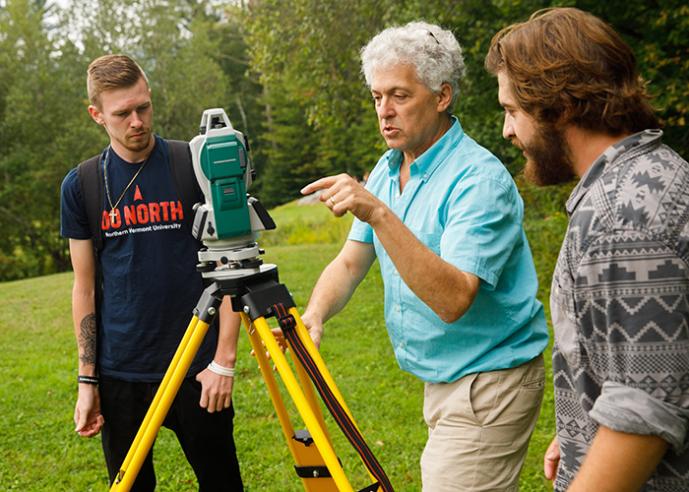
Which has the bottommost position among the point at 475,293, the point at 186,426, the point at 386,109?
the point at 186,426

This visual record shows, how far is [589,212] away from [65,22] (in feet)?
→ 99.4

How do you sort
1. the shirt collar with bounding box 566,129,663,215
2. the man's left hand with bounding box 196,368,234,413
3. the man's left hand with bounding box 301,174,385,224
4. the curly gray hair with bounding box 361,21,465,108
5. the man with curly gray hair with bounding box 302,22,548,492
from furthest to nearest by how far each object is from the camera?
the man's left hand with bounding box 196,368,234,413 < the curly gray hair with bounding box 361,21,465,108 < the man with curly gray hair with bounding box 302,22,548,492 < the man's left hand with bounding box 301,174,385,224 < the shirt collar with bounding box 566,129,663,215

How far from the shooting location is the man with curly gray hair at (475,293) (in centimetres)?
228

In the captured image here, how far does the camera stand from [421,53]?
7.89 feet

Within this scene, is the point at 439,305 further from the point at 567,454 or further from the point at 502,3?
the point at 502,3

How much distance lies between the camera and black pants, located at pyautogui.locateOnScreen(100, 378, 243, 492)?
10.1 feet

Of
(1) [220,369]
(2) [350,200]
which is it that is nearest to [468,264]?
(2) [350,200]

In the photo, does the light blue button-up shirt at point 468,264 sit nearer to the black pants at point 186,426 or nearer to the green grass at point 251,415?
the black pants at point 186,426

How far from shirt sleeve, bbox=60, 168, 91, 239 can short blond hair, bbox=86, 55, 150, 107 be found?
351 mm

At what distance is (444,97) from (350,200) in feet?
2.25

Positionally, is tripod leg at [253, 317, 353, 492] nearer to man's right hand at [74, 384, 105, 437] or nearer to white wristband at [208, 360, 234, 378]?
white wristband at [208, 360, 234, 378]

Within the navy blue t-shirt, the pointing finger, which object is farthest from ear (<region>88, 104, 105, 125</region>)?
the pointing finger

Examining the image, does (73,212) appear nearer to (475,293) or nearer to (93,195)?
(93,195)

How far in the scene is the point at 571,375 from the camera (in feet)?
5.43
